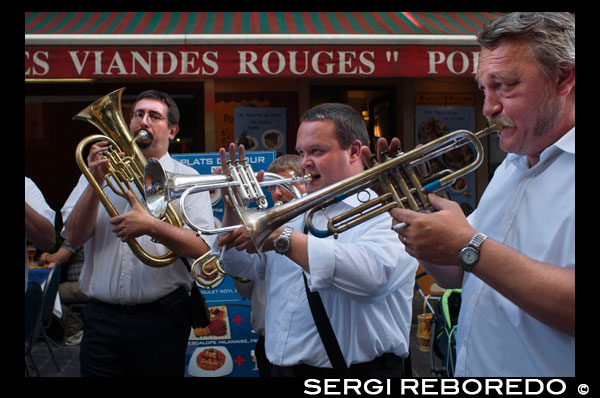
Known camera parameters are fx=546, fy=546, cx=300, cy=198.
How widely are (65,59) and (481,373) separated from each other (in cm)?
480

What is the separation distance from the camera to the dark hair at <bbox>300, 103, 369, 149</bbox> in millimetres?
2531

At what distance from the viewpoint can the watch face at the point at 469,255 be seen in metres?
1.57

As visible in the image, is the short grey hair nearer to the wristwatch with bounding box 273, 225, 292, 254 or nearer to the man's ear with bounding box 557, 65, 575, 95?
the man's ear with bounding box 557, 65, 575, 95

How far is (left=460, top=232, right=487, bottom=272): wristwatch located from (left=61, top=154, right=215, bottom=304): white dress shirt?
174 centimetres

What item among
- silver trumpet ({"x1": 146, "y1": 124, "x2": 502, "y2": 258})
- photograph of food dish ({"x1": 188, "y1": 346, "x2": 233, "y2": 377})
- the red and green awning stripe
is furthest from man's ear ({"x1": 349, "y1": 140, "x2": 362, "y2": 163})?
the red and green awning stripe

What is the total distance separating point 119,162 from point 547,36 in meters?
2.30

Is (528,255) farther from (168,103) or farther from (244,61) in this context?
(244,61)

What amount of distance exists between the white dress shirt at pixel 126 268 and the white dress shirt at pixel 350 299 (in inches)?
33.9

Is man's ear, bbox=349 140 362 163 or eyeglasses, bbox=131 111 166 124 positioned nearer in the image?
man's ear, bbox=349 140 362 163

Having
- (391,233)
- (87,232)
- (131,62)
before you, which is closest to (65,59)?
(131,62)

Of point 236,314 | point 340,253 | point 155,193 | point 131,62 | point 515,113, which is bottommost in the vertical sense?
point 236,314

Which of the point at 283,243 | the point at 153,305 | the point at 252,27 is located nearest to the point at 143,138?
the point at 153,305

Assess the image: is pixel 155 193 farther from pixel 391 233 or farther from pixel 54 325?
pixel 54 325

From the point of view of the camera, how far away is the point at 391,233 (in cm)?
237
